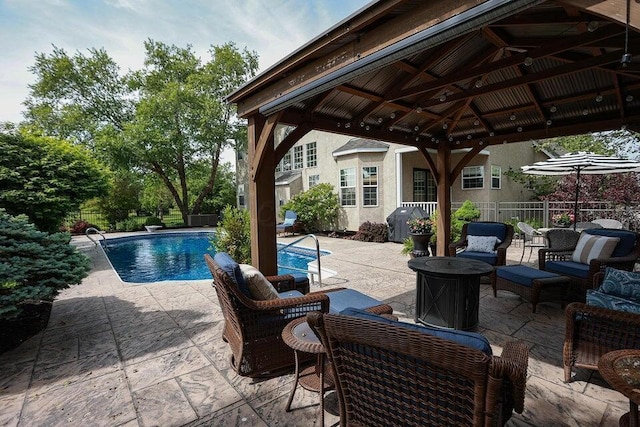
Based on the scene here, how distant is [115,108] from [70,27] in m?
15.8

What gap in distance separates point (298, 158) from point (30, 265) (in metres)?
14.5

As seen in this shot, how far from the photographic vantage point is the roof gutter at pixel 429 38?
5.76 feet

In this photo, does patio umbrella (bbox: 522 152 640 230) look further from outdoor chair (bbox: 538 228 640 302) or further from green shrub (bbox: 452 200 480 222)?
green shrub (bbox: 452 200 480 222)

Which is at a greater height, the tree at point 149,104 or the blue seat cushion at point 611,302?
the tree at point 149,104

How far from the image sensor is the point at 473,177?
517 inches

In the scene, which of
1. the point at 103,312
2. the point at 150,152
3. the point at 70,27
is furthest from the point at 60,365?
the point at 150,152

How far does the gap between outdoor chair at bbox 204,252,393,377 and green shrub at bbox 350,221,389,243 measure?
9189 mm

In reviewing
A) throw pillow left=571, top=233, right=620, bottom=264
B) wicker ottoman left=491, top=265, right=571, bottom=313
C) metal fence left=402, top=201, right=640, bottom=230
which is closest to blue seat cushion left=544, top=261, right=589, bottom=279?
throw pillow left=571, top=233, right=620, bottom=264

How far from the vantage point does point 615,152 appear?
569 inches

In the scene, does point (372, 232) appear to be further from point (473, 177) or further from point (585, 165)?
point (585, 165)

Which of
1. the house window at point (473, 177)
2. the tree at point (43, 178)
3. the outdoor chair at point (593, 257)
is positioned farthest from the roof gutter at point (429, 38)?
the house window at point (473, 177)

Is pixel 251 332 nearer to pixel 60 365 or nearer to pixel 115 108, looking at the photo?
pixel 60 365

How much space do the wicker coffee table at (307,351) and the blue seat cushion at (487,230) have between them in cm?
475

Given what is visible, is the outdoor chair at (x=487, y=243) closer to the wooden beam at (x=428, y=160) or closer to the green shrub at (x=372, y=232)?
the wooden beam at (x=428, y=160)
